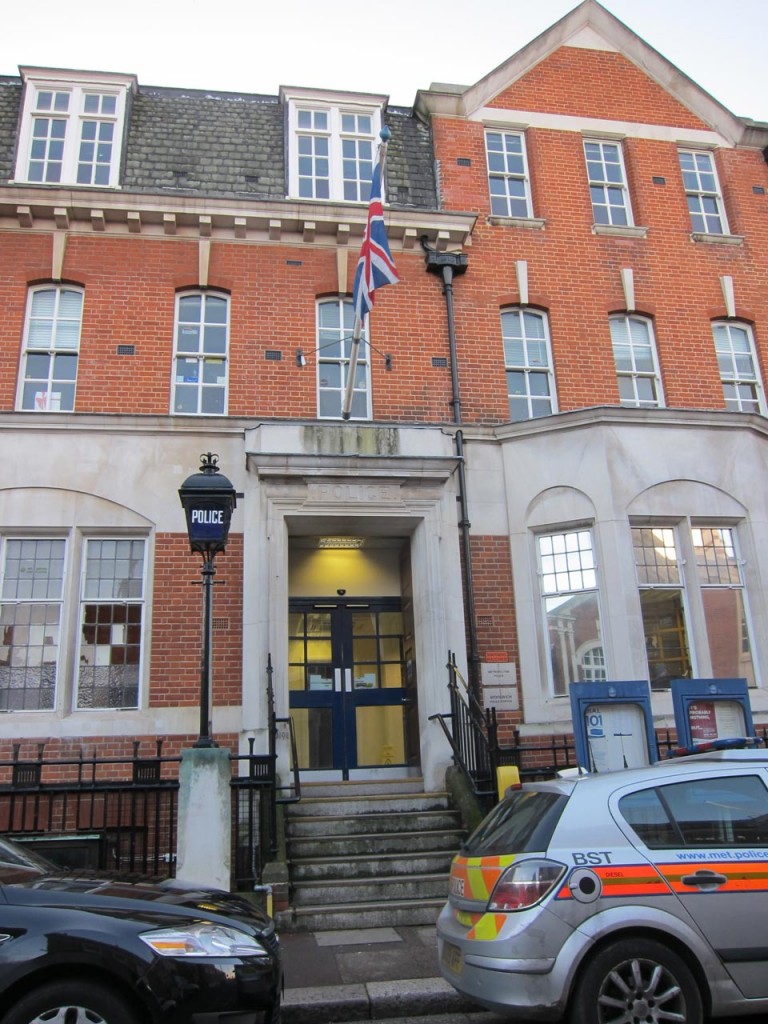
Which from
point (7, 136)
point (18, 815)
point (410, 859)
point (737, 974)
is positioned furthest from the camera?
point (7, 136)

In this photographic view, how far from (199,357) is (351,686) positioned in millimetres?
5231

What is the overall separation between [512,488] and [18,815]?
24.7 feet

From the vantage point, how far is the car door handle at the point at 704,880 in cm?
482

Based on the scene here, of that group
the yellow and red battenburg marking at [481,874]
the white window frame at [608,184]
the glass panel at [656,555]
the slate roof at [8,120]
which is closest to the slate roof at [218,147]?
the slate roof at [8,120]

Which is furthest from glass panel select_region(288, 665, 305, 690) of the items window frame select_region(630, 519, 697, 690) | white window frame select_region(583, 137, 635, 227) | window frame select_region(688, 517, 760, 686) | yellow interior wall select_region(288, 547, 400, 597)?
white window frame select_region(583, 137, 635, 227)

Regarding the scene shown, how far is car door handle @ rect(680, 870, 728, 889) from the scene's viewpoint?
4.82 meters

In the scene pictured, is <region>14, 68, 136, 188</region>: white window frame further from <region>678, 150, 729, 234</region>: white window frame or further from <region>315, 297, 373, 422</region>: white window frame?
<region>678, 150, 729, 234</region>: white window frame

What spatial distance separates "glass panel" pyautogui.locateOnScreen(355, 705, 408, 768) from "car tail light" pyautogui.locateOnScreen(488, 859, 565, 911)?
22.3ft

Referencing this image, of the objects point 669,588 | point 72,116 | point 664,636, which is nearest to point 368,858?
point 664,636

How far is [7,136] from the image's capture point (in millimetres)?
13234

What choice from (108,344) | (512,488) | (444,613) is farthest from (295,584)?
(108,344)

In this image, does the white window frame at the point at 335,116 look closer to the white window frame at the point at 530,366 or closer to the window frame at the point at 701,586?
the white window frame at the point at 530,366

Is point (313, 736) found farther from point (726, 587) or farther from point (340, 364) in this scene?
point (726, 587)

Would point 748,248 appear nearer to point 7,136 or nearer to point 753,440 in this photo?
point 753,440
